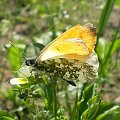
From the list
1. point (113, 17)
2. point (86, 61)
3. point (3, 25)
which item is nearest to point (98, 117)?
point (86, 61)

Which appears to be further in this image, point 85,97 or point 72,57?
point 85,97

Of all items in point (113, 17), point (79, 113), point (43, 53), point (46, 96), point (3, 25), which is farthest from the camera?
point (113, 17)

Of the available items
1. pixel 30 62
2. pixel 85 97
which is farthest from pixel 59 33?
pixel 30 62

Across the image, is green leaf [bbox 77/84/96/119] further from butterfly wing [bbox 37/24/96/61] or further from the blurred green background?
the blurred green background

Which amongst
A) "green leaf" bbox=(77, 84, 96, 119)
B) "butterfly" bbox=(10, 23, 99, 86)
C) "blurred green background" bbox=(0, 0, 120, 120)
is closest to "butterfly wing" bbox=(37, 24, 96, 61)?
"butterfly" bbox=(10, 23, 99, 86)

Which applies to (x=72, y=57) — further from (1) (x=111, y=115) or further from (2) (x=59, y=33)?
(2) (x=59, y=33)

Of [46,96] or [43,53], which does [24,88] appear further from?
[46,96]

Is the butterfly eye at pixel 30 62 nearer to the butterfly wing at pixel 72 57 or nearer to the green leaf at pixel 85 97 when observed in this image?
the butterfly wing at pixel 72 57
